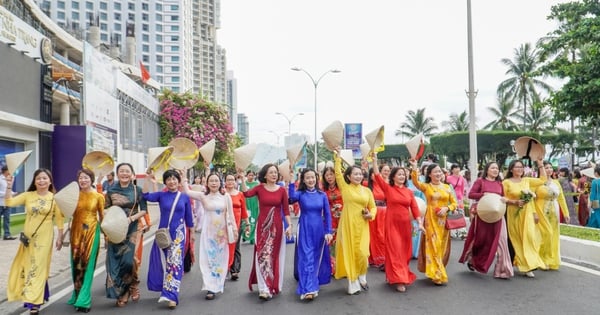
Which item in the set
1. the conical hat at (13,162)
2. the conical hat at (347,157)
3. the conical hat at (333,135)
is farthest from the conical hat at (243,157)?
the conical hat at (13,162)

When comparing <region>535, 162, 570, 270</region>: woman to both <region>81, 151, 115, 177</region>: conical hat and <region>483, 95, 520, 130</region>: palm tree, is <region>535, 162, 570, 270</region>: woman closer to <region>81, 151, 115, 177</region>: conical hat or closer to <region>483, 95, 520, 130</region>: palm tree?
<region>81, 151, 115, 177</region>: conical hat

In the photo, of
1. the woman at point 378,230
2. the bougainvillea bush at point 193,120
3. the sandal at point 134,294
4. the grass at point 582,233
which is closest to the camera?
the sandal at point 134,294

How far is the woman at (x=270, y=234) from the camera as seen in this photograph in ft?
21.6

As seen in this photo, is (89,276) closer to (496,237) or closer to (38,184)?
(38,184)

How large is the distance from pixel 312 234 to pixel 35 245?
10.0 ft

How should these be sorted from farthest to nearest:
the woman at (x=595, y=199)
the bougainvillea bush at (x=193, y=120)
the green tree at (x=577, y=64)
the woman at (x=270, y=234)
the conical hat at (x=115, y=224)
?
the bougainvillea bush at (x=193, y=120), the green tree at (x=577, y=64), the woman at (x=595, y=199), the woman at (x=270, y=234), the conical hat at (x=115, y=224)

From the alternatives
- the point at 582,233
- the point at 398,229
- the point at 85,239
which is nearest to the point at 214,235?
the point at 85,239

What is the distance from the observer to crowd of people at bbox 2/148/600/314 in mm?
6082

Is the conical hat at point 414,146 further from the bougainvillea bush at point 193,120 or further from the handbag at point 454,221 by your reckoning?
the bougainvillea bush at point 193,120

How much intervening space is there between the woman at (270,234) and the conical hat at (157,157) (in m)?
1.15

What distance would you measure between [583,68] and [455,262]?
9700mm

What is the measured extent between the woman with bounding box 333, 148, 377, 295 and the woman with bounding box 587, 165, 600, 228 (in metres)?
5.83

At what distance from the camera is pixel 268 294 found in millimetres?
6414

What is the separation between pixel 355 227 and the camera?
671cm
